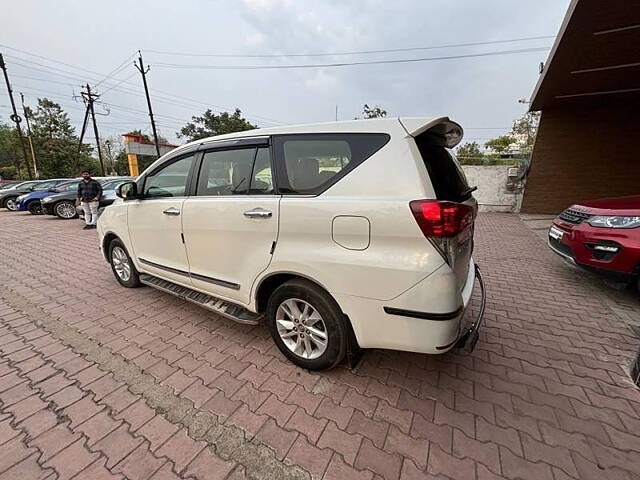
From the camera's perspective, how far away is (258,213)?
2.08 meters

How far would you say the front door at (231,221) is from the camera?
211 cm

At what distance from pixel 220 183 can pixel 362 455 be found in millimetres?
2214

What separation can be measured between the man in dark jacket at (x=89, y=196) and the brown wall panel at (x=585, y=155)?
13566 millimetres

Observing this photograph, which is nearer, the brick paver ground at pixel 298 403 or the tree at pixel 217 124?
the brick paver ground at pixel 298 403

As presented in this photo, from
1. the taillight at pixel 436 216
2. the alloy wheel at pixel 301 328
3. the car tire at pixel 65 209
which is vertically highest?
the taillight at pixel 436 216

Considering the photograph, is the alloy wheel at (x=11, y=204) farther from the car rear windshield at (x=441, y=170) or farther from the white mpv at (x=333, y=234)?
the car rear windshield at (x=441, y=170)

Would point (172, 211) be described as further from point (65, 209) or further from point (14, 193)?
point (14, 193)

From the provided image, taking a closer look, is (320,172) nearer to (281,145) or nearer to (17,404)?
(281,145)

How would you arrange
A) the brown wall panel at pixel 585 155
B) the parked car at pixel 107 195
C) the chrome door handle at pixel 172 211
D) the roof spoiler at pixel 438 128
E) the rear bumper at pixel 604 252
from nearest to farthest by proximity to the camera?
the roof spoiler at pixel 438 128 < the chrome door handle at pixel 172 211 < the rear bumper at pixel 604 252 < the brown wall panel at pixel 585 155 < the parked car at pixel 107 195

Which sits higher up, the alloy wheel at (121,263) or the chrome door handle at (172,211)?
the chrome door handle at (172,211)

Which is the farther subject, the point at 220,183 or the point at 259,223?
the point at 220,183

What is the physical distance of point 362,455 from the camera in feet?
5.00

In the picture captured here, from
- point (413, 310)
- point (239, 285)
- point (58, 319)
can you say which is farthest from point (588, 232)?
point (58, 319)

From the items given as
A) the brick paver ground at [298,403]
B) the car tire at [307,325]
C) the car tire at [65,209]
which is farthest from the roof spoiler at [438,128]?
the car tire at [65,209]
